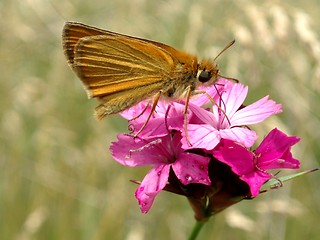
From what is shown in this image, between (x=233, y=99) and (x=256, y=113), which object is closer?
(x=256, y=113)

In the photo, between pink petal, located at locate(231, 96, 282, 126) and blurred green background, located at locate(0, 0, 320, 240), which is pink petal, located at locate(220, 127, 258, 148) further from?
blurred green background, located at locate(0, 0, 320, 240)

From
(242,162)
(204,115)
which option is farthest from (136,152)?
(242,162)

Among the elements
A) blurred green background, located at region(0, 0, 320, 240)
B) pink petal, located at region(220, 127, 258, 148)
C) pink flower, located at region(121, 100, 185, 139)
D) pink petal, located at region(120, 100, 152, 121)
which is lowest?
blurred green background, located at region(0, 0, 320, 240)

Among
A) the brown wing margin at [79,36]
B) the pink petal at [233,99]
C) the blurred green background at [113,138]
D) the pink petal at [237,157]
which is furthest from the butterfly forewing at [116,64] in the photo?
the blurred green background at [113,138]

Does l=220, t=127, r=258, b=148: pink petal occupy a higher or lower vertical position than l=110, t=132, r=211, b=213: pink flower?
higher

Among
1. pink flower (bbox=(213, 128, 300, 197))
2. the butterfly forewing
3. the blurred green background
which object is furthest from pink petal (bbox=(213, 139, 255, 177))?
the blurred green background

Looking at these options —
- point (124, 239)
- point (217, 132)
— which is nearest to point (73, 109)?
point (124, 239)

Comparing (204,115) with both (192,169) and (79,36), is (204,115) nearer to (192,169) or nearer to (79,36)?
(192,169)
